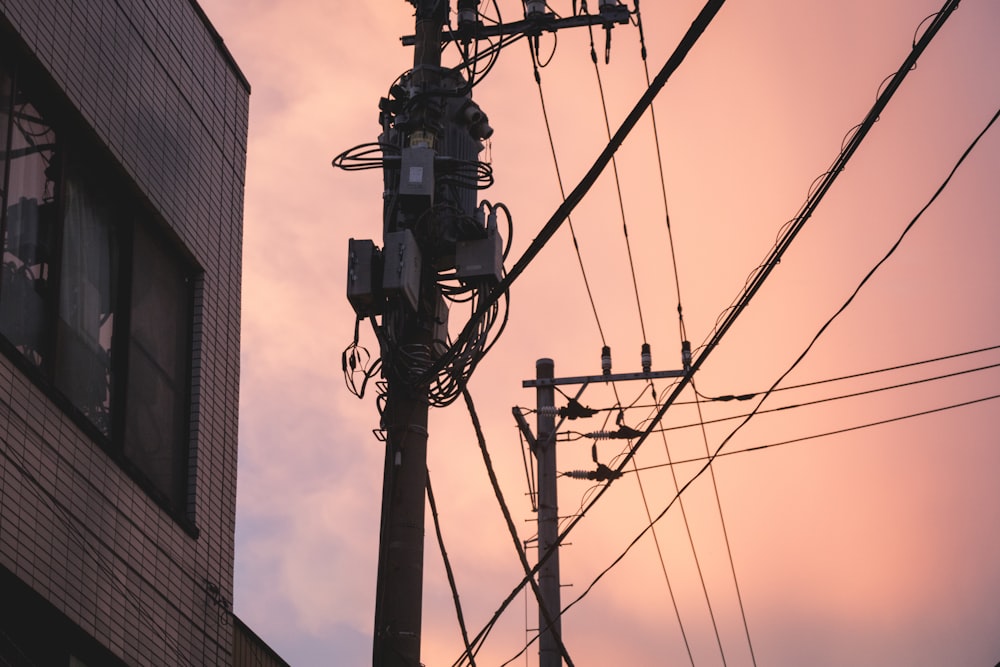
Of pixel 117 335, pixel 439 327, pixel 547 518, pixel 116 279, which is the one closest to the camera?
pixel 439 327

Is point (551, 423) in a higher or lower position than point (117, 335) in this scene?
higher

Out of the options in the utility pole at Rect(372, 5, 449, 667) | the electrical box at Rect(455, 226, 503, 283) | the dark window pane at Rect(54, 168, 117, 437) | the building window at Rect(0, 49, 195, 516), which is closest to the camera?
the utility pole at Rect(372, 5, 449, 667)

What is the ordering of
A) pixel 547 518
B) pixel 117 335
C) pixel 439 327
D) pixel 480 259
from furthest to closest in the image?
pixel 547 518 < pixel 117 335 < pixel 480 259 < pixel 439 327

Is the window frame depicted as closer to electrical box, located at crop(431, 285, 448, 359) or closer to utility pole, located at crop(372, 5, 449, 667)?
utility pole, located at crop(372, 5, 449, 667)

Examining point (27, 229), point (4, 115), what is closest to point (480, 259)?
point (27, 229)

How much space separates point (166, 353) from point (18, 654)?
4.03 meters

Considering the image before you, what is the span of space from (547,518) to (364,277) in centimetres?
782

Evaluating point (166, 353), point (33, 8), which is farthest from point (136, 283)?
point (33, 8)

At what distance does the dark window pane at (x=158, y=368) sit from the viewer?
40.1ft

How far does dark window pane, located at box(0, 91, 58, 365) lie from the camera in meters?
10.4

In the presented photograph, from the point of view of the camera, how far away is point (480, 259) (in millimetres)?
11594

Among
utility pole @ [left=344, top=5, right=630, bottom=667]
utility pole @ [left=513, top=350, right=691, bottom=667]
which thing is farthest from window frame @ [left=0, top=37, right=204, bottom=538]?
utility pole @ [left=513, top=350, right=691, bottom=667]

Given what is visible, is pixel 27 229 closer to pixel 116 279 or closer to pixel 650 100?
pixel 116 279

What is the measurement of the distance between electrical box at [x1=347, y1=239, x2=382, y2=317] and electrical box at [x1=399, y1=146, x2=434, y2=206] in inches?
22.2
